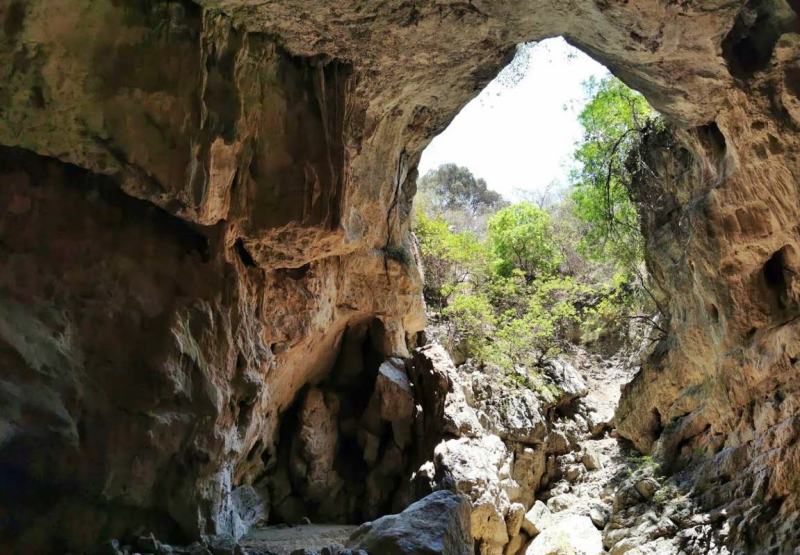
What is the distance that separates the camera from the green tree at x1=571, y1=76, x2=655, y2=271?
509 inches

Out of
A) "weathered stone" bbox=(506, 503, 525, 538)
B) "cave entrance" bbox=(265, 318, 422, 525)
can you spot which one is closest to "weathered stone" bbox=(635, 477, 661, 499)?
"weathered stone" bbox=(506, 503, 525, 538)

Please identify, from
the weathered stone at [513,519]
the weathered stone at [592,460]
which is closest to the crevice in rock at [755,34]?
the weathered stone at [513,519]

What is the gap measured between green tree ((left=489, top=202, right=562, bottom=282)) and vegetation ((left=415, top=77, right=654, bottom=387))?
37 mm

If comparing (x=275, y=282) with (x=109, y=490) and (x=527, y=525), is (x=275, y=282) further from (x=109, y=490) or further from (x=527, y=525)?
(x=527, y=525)

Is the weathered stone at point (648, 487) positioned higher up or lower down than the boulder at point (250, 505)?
higher up

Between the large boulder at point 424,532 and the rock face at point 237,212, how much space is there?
1.80 m

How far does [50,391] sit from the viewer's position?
566 centimetres

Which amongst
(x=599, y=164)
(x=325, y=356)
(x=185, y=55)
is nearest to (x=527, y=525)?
(x=325, y=356)

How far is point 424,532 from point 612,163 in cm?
972

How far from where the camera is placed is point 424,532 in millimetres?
5949

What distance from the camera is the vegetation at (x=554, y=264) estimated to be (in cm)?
1356

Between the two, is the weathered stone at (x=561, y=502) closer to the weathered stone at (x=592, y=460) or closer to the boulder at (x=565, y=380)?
the weathered stone at (x=592, y=460)

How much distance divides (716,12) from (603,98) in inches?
281

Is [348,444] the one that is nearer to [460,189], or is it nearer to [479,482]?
[479,482]
